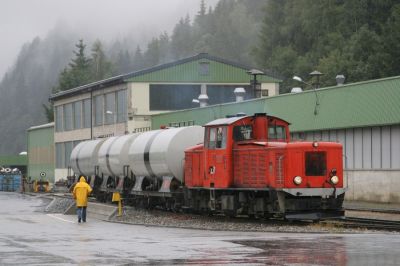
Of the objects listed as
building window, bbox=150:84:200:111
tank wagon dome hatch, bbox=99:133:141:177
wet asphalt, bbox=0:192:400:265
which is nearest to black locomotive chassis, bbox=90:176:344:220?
wet asphalt, bbox=0:192:400:265

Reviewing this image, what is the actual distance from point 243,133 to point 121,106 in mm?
45277

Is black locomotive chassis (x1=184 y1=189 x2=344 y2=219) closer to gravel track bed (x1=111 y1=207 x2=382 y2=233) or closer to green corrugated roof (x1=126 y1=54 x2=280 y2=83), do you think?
gravel track bed (x1=111 y1=207 x2=382 y2=233)

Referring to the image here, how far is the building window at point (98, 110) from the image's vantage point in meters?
78.7

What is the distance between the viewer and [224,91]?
71.8 m

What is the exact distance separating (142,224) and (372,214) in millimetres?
9802

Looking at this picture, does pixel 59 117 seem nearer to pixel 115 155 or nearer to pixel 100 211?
pixel 115 155

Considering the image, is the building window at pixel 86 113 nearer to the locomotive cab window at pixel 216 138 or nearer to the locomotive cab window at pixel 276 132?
the locomotive cab window at pixel 216 138

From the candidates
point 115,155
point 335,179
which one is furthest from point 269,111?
point 335,179

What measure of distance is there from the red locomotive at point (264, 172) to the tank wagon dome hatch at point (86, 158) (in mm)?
16099

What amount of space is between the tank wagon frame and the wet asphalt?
3.34 meters

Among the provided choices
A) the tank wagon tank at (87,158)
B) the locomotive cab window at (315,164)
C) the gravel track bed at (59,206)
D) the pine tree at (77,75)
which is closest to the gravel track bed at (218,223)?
the locomotive cab window at (315,164)

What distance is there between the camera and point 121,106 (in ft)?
238

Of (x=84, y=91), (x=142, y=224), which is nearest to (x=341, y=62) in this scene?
(x=84, y=91)

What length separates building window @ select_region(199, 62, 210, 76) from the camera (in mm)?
71062
